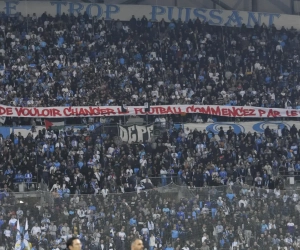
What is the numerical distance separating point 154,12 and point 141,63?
162 inches

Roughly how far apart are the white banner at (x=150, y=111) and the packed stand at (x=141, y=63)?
1.09ft

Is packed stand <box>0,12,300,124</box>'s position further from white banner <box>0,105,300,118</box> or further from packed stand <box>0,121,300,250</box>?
packed stand <box>0,121,300,250</box>

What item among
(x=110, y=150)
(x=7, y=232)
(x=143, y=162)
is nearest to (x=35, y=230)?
(x=7, y=232)

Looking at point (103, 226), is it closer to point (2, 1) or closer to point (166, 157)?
point (166, 157)

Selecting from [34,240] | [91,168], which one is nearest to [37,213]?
[34,240]

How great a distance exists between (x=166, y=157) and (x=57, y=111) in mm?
4938

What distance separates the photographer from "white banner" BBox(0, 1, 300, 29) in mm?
42969

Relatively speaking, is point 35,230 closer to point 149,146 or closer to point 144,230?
point 144,230

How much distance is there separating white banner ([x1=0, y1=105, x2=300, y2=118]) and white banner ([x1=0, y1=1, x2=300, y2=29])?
667 centimetres

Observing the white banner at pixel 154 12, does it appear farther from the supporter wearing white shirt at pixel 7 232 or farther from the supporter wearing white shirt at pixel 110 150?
the supporter wearing white shirt at pixel 7 232

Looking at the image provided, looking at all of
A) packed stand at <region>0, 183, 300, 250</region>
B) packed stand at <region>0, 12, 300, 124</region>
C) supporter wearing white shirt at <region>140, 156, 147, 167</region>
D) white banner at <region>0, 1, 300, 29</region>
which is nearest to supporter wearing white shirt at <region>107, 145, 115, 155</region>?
supporter wearing white shirt at <region>140, 156, 147, 167</region>

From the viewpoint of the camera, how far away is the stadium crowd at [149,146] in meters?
23.4

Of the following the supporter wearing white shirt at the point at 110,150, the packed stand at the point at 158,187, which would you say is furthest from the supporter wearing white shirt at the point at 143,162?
the supporter wearing white shirt at the point at 110,150

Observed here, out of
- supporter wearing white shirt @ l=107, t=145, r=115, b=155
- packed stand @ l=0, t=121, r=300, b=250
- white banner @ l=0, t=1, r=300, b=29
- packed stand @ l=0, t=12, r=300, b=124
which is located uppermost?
white banner @ l=0, t=1, r=300, b=29
